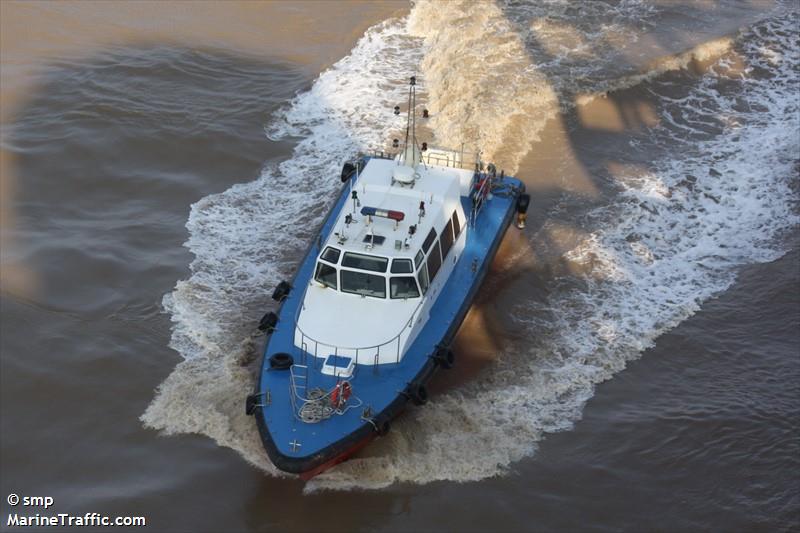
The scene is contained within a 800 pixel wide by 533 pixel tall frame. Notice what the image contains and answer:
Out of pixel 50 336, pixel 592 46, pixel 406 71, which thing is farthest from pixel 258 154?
pixel 592 46

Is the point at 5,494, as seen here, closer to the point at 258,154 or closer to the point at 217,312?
the point at 217,312

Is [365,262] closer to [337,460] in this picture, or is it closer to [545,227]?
[337,460]

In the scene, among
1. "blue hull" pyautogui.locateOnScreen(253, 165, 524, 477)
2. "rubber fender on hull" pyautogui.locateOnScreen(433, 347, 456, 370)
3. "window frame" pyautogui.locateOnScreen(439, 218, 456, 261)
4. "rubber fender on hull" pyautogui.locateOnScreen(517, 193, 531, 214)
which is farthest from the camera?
"rubber fender on hull" pyautogui.locateOnScreen(517, 193, 531, 214)

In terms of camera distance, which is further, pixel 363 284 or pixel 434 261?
pixel 434 261

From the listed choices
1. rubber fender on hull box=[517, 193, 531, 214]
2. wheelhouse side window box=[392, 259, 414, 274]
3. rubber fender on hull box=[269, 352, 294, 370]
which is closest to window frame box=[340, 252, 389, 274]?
wheelhouse side window box=[392, 259, 414, 274]

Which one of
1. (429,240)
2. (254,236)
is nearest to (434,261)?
(429,240)

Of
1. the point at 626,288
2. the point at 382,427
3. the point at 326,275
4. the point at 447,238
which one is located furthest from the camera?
the point at 626,288

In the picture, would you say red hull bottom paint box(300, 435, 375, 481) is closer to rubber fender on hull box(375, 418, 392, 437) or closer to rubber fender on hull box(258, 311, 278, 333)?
rubber fender on hull box(375, 418, 392, 437)
